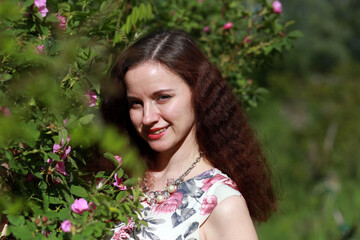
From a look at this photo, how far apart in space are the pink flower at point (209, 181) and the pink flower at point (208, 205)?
0.04 meters

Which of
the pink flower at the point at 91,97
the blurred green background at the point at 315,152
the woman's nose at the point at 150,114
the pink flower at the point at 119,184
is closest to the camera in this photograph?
the pink flower at the point at 119,184

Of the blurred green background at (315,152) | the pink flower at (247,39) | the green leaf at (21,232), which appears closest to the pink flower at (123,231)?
the green leaf at (21,232)

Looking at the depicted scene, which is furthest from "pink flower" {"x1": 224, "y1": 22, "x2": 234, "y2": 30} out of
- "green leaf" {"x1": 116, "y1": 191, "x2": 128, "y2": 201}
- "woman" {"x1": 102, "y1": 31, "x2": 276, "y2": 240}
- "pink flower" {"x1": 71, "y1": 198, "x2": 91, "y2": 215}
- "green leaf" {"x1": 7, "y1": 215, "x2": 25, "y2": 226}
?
"green leaf" {"x1": 7, "y1": 215, "x2": 25, "y2": 226}

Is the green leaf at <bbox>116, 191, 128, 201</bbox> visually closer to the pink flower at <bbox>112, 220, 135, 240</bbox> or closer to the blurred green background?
the pink flower at <bbox>112, 220, 135, 240</bbox>

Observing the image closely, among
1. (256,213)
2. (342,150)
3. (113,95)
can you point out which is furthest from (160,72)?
(342,150)

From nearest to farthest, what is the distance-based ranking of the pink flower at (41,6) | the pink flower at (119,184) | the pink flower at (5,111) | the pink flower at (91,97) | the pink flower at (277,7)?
the pink flower at (5,111)
the pink flower at (41,6)
the pink flower at (119,184)
the pink flower at (91,97)
the pink flower at (277,7)

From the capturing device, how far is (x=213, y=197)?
1492 millimetres

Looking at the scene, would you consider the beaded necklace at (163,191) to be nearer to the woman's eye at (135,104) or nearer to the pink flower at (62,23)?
the woman's eye at (135,104)

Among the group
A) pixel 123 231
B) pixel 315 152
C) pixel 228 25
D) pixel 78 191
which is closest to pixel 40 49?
pixel 78 191

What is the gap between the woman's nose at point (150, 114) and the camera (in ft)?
4.94

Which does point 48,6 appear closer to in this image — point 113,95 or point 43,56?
point 43,56

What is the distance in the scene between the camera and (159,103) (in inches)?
59.8

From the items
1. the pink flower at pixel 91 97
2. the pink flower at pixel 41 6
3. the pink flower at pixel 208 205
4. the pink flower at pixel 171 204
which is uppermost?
the pink flower at pixel 41 6

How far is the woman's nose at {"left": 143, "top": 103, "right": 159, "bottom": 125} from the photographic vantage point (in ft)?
4.94
